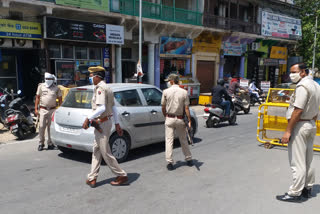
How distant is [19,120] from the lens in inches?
312

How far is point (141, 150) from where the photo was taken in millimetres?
7094

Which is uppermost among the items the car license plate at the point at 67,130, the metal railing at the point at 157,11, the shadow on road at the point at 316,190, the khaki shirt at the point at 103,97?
the metal railing at the point at 157,11

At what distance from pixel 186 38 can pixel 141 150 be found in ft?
48.4

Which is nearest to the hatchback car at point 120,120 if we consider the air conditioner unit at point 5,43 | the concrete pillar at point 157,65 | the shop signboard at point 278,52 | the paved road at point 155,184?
the paved road at point 155,184

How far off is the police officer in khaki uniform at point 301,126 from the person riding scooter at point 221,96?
5.87 meters

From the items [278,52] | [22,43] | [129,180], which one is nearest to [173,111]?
[129,180]

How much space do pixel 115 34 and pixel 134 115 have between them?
10743mm

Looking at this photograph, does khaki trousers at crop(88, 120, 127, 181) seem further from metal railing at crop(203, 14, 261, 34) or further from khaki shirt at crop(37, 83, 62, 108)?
metal railing at crop(203, 14, 261, 34)

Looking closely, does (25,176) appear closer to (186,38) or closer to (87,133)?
(87,133)

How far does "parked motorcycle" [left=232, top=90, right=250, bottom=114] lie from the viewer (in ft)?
42.4

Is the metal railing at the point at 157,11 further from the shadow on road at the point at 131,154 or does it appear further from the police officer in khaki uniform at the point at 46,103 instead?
the shadow on road at the point at 131,154

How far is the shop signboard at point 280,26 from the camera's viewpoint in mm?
26156

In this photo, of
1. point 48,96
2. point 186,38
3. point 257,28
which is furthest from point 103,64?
point 257,28

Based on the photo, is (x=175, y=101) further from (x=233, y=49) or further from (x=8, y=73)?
(x=233, y=49)
